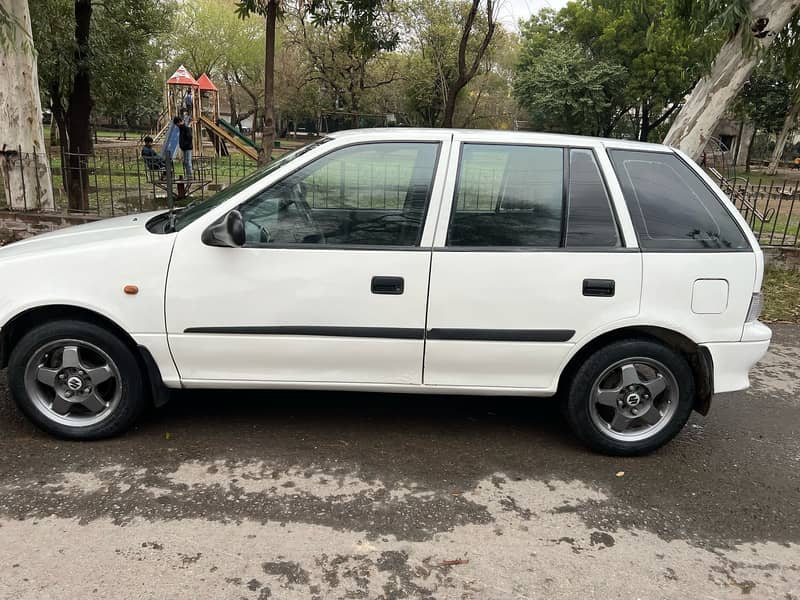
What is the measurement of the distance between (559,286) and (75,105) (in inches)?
593

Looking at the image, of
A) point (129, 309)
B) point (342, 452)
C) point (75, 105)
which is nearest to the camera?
point (129, 309)

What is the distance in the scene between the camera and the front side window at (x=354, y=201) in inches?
140

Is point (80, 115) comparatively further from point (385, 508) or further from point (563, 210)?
point (385, 508)

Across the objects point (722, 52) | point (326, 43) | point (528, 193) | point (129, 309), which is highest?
point (326, 43)

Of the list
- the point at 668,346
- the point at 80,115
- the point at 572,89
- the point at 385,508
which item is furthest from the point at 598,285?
the point at 572,89

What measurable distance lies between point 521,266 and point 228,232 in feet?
5.24

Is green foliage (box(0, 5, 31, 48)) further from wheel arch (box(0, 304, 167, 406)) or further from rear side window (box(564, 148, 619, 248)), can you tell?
rear side window (box(564, 148, 619, 248))

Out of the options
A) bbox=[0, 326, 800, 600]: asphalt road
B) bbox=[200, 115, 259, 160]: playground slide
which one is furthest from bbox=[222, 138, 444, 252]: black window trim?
bbox=[200, 115, 259, 160]: playground slide

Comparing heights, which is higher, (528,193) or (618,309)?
(528,193)

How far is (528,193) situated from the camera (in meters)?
3.69

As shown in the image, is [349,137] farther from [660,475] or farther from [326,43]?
[326,43]

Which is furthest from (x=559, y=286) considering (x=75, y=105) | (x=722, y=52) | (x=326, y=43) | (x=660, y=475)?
(x=326, y=43)

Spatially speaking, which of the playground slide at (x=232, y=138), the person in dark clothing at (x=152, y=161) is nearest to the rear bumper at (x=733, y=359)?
the person in dark clothing at (x=152, y=161)

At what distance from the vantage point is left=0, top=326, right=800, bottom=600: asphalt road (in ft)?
8.79
